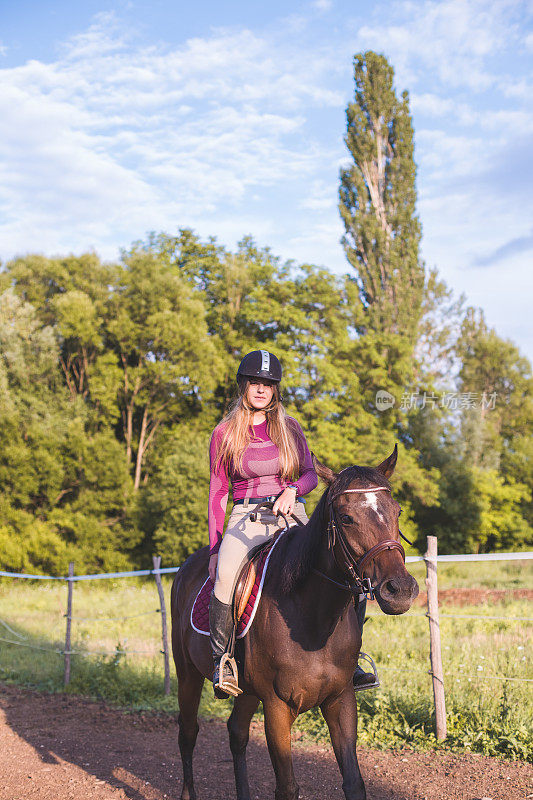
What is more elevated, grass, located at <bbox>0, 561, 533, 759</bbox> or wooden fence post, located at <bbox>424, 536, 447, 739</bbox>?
wooden fence post, located at <bbox>424, 536, 447, 739</bbox>

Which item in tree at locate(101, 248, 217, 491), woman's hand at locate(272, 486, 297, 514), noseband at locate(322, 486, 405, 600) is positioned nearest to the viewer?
noseband at locate(322, 486, 405, 600)

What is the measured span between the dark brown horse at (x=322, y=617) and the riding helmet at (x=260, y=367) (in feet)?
2.72

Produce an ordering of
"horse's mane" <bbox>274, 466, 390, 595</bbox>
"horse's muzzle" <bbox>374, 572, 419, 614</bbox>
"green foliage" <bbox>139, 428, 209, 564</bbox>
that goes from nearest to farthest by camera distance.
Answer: "horse's muzzle" <bbox>374, 572, 419, 614</bbox>, "horse's mane" <bbox>274, 466, 390, 595</bbox>, "green foliage" <bbox>139, 428, 209, 564</bbox>

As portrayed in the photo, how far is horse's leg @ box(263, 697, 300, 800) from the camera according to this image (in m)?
3.07

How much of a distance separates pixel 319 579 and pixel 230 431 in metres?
0.97

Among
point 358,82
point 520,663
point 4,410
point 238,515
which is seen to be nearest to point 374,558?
point 238,515

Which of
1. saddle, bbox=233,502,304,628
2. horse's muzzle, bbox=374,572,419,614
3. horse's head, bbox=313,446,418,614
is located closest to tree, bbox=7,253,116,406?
saddle, bbox=233,502,304,628

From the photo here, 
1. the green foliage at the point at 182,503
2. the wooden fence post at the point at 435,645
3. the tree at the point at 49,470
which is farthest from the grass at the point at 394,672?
the tree at the point at 49,470

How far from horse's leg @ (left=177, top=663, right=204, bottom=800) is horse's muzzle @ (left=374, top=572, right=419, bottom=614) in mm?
2711

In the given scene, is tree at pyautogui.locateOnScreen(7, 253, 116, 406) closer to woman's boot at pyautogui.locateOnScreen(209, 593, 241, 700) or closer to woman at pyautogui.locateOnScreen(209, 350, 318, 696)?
woman at pyautogui.locateOnScreen(209, 350, 318, 696)

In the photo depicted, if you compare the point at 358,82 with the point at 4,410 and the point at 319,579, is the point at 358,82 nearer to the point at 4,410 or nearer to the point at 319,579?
the point at 4,410

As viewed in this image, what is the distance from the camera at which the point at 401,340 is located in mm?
28641
